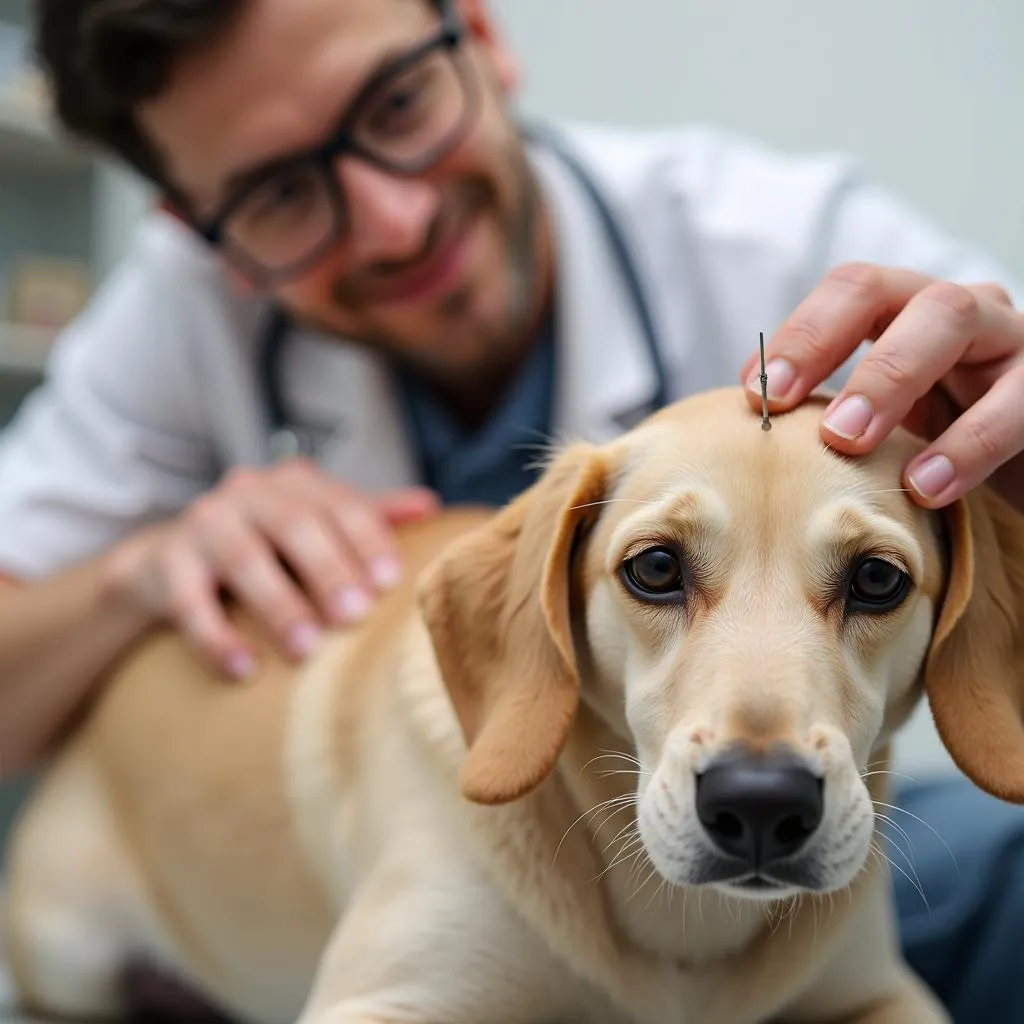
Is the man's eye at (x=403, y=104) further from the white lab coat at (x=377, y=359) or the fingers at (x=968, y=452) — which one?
the fingers at (x=968, y=452)

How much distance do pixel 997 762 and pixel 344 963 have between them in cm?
58

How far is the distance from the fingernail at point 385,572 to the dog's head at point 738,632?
37 centimetres

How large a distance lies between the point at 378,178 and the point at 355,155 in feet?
0.15

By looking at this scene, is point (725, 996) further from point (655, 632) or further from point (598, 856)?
point (655, 632)

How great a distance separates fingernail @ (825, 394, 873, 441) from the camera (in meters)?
0.82

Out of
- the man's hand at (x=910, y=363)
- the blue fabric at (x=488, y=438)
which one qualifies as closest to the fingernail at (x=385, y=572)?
the blue fabric at (x=488, y=438)

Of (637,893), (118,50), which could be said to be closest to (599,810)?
(637,893)

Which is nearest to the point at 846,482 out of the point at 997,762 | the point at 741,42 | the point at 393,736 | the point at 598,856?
the point at 997,762

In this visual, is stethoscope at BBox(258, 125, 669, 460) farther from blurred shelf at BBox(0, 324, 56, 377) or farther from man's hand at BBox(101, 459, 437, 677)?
blurred shelf at BBox(0, 324, 56, 377)

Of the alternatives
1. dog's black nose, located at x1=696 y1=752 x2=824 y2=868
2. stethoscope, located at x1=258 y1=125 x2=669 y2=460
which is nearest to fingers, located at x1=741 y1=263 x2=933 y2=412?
dog's black nose, located at x1=696 y1=752 x2=824 y2=868

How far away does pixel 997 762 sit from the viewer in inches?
33.1

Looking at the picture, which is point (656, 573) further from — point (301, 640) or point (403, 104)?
point (403, 104)

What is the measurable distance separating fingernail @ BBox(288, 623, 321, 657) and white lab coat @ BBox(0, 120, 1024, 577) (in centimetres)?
51

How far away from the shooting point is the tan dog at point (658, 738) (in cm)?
75
